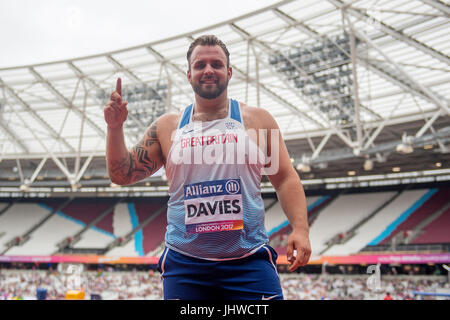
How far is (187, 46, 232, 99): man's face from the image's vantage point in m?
2.20

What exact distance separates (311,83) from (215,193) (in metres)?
19.3

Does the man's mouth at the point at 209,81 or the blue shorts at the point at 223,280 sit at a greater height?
the man's mouth at the point at 209,81

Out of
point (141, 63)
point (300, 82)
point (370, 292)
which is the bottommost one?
point (370, 292)

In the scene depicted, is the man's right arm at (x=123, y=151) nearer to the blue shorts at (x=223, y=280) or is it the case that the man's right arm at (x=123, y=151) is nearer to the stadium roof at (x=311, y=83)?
the blue shorts at (x=223, y=280)

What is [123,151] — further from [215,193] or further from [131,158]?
[215,193]

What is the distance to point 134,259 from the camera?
30188mm

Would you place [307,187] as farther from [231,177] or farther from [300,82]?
[231,177]

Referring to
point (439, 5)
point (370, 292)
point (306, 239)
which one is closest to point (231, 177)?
point (306, 239)

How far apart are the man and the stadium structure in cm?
1435

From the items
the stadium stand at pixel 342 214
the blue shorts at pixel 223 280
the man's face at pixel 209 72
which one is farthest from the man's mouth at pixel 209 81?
the stadium stand at pixel 342 214

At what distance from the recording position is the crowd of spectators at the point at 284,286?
20.8m

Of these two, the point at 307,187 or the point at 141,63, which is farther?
the point at 307,187

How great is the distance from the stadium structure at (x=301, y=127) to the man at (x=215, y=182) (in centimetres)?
1435
